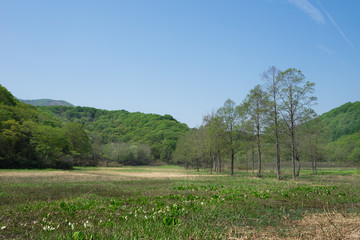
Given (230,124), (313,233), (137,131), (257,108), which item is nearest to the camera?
(313,233)

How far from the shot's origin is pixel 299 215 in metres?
8.03

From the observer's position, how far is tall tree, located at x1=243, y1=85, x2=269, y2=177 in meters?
32.4

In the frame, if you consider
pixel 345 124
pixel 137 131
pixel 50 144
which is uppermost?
pixel 345 124

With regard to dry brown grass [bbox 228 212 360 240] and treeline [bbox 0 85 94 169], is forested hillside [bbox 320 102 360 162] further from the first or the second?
dry brown grass [bbox 228 212 360 240]

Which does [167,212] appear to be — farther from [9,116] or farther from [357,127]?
[357,127]

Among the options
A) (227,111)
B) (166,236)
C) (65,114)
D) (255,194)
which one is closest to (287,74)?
(227,111)

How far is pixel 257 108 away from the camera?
1332 inches

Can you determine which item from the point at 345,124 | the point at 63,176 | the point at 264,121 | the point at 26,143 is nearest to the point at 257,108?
the point at 264,121

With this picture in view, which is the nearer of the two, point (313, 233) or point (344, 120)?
point (313, 233)

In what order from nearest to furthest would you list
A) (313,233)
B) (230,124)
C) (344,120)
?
(313,233) → (230,124) → (344,120)

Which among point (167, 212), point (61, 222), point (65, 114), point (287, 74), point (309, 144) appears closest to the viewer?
point (61, 222)

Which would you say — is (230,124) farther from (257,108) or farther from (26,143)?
(26,143)

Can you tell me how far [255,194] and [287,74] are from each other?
22.1m

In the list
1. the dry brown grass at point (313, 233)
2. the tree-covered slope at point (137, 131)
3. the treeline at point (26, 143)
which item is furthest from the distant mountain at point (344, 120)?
the dry brown grass at point (313, 233)
